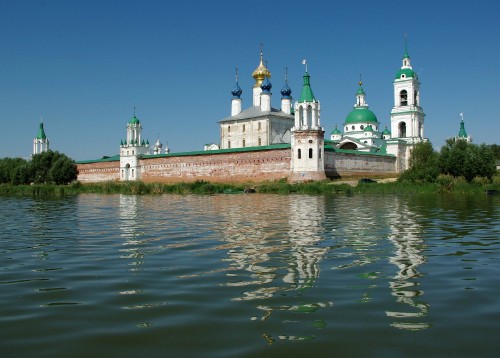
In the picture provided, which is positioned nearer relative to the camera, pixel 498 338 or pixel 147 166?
pixel 498 338

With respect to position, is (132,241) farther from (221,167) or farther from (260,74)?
(260,74)

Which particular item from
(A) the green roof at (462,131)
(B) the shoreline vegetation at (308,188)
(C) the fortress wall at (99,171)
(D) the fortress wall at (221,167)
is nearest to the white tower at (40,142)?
(C) the fortress wall at (99,171)

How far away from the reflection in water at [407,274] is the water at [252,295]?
0.07 feet

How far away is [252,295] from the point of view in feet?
17.6

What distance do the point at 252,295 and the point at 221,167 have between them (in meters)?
47.7

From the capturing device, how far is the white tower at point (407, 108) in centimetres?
5922

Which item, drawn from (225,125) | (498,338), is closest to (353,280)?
(498,338)

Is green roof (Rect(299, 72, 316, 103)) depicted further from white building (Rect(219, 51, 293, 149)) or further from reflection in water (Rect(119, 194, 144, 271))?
reflection in water (Rect(119, 194, 144, 271))

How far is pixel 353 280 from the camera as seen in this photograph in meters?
6.04

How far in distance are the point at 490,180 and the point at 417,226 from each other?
24.7 metres

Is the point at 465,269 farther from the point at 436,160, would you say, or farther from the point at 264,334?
the point at 436,160

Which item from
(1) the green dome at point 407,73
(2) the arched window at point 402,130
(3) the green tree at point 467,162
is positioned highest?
(1) the green dome at point 407,73

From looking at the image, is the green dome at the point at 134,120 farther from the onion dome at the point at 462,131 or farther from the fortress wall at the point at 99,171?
the onion dome at the point at 462,131

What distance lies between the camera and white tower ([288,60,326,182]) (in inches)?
1777
